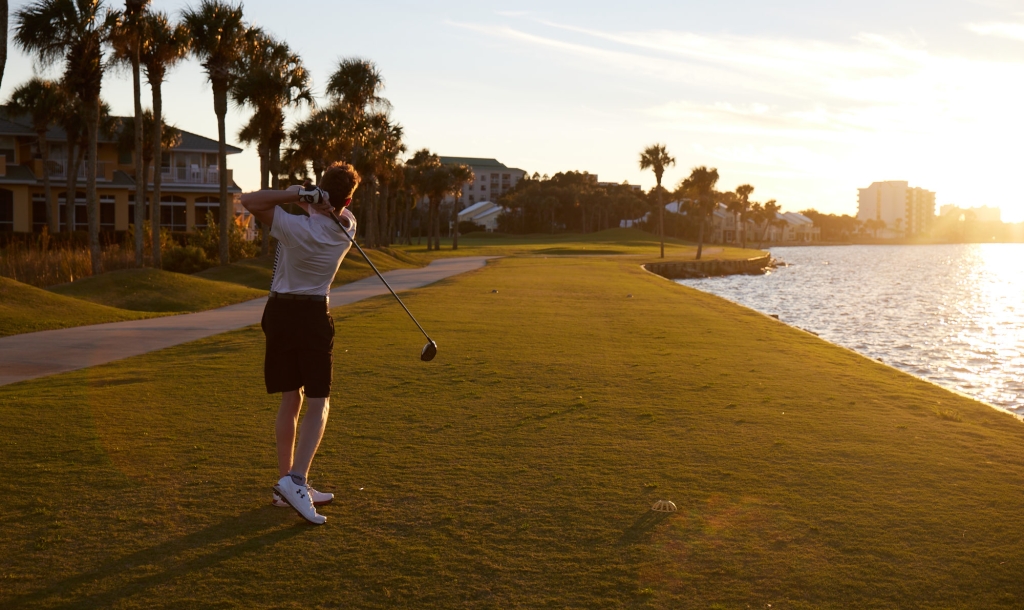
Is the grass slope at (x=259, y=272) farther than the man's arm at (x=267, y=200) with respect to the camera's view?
Yes

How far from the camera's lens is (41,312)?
679 inches

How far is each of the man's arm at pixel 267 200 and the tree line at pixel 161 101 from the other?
2402cm

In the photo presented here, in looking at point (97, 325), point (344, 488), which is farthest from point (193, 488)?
point (97, 325)

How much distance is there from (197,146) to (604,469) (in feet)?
165

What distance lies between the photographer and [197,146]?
5278cm

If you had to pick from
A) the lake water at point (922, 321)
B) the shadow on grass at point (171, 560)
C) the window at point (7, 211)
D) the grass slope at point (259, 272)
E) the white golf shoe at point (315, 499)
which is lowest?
the lake water at point (922, 321)

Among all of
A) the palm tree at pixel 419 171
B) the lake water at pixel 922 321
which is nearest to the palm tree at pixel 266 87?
the lake water at pixel 922 321

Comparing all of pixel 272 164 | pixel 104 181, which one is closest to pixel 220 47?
pixel 272 164

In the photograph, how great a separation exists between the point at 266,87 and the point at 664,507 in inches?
1365

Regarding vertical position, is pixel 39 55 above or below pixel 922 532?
above

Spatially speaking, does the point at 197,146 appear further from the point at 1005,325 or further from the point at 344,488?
the point at 344,488

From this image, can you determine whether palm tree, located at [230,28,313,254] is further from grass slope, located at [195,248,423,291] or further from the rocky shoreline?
the rocky shoreline

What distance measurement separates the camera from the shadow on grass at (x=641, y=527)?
5.37 metres

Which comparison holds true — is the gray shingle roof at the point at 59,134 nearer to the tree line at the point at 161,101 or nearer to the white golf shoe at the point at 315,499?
the tree line at the point at 161,101
